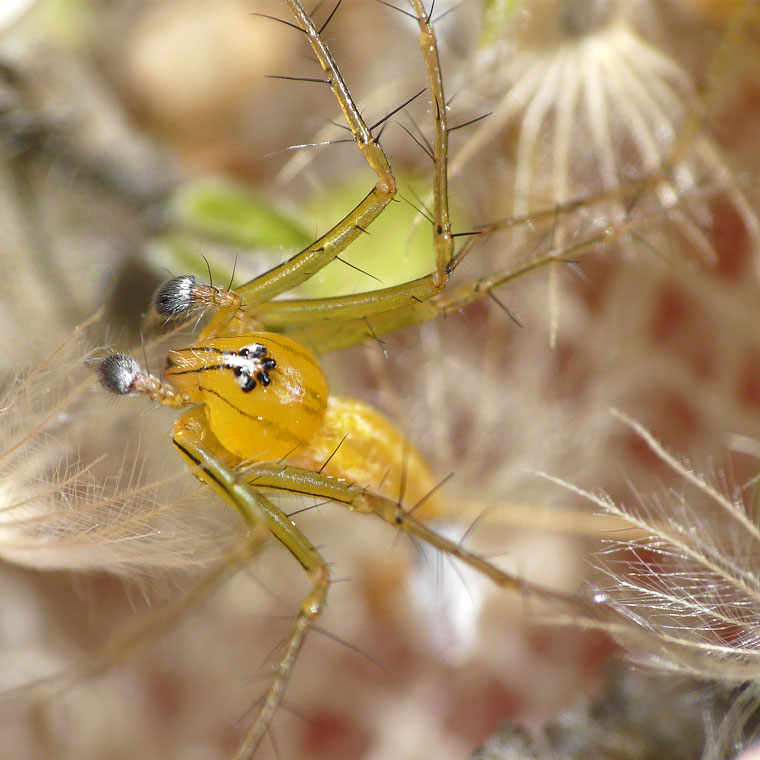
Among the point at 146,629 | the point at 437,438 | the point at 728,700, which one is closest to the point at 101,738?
the point at 146,629

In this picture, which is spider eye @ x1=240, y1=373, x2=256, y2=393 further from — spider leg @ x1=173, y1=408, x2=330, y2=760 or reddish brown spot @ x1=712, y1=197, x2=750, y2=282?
reddish brown spot @ x1=712, y1=197, x2=750, y2=282

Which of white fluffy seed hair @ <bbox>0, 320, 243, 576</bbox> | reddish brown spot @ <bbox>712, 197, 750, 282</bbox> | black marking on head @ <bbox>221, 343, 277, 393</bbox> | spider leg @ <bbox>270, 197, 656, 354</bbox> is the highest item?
reddish brown spot @ <bbox>712, 197, 750, 282</bbox>

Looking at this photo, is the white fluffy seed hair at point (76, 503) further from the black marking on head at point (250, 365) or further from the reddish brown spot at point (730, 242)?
the reddish brown spot at point (730, 242)

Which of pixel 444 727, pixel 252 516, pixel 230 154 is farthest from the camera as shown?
pixel 230 154

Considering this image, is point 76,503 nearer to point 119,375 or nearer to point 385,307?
point 119,375

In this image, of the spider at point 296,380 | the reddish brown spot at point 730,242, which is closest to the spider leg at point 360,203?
the spider at point 296,380

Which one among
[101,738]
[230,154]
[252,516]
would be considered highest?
[230,154]

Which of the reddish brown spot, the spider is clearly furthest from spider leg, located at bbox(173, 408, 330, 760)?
the reddish brown spot

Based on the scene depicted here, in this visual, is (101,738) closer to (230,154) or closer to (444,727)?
(444,727)
